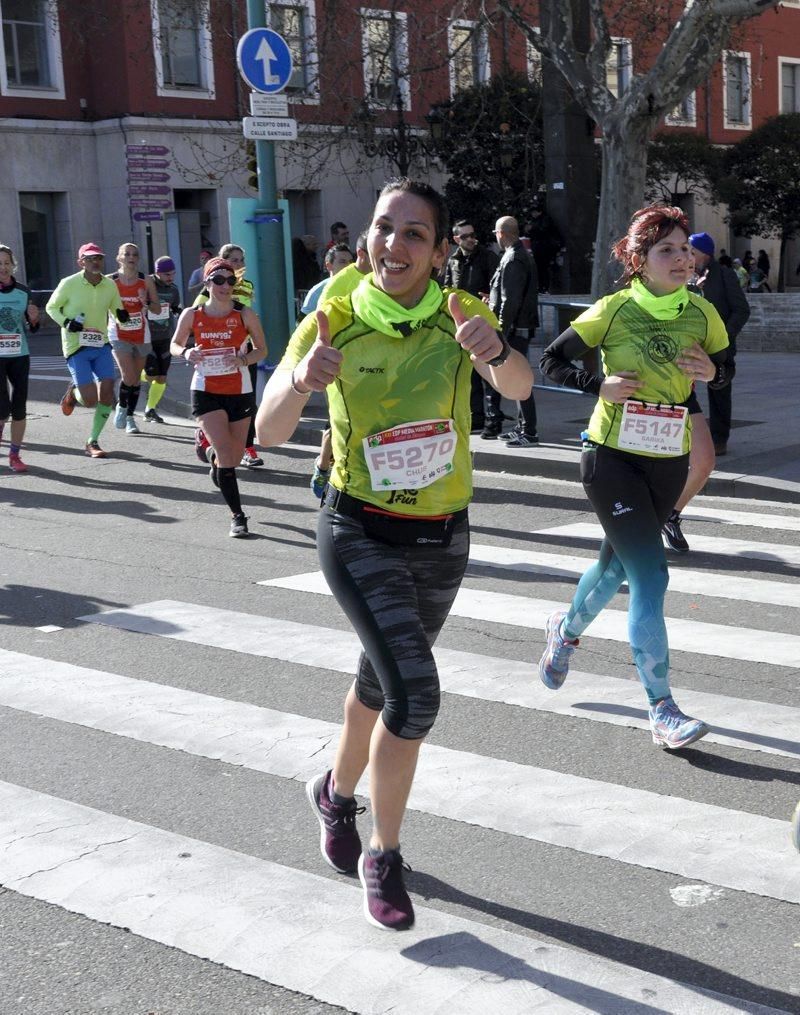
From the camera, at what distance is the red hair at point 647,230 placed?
212 inches

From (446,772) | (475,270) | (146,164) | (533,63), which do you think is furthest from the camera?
(146,164)

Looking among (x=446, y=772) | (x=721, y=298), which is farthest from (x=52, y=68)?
(x=446, y=772)

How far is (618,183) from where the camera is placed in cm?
1516

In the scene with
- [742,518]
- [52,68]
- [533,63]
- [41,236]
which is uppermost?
[52,68]

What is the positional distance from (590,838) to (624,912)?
504 millimetres

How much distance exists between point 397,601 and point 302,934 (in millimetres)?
891

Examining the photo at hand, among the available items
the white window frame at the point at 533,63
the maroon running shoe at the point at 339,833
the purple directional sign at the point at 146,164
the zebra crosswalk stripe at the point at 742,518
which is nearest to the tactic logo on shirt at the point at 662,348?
the maroon running shoe at the point at 339,833

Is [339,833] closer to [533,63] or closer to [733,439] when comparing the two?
[733,439]

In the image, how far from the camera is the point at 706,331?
5453mm

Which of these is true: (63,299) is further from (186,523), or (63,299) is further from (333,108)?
(333,108)

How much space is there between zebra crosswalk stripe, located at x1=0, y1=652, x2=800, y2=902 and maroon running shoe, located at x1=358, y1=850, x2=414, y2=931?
2.33ft

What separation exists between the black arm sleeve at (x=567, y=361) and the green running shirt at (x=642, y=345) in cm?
5

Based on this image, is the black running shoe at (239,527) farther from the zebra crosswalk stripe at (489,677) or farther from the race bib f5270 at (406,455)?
the race bib f5270 at (406,455)

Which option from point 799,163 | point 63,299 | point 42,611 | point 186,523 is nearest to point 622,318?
point 42,611
